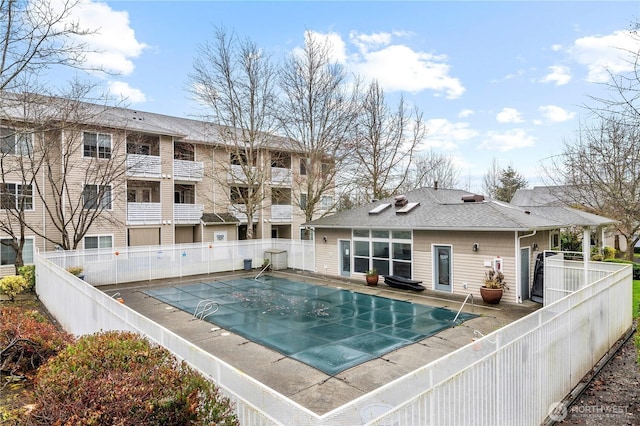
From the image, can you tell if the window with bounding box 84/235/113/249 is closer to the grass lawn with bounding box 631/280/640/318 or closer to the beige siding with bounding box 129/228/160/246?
the beige siding with bounding box 129/228/160/246

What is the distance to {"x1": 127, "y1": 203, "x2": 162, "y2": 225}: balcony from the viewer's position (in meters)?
20.3

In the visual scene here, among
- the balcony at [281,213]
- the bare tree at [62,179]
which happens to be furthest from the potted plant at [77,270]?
the balcony at [281,213]

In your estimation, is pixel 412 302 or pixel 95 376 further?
pixel 412 302

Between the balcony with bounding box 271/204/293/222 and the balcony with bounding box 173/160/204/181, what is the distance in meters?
5.80

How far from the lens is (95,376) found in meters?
3.39

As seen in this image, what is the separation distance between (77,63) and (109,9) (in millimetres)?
2062

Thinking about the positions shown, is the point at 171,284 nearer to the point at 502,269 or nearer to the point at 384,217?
the point at 384,217

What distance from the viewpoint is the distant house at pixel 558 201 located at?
75.5 ft

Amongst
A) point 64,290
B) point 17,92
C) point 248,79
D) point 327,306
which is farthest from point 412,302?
point 248,79

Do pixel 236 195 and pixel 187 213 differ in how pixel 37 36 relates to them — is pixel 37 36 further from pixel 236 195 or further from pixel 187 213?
pixel 236 195

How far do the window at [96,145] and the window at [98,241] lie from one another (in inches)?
171

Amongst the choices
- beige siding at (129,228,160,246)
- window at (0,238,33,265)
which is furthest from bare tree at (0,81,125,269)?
beige siding at (129,228,160,246)

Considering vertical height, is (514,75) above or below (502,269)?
above

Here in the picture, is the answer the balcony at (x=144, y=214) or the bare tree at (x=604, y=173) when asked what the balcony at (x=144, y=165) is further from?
the bare tree at (x=604, y=173)
